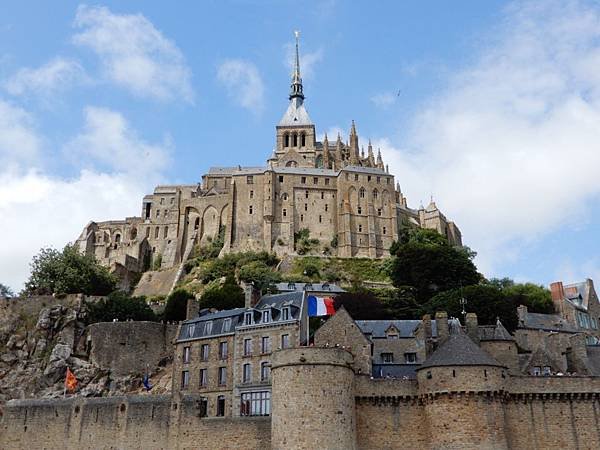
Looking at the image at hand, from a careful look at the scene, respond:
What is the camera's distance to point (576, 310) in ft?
212

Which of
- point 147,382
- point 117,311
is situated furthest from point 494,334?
point 117,311

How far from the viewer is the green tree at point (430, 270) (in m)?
66.9

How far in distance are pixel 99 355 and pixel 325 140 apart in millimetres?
64715

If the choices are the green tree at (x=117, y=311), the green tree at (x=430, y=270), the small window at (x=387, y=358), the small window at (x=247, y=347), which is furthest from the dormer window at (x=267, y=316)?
the green tree at (x=430, y=270)

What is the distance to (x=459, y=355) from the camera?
1337 inches

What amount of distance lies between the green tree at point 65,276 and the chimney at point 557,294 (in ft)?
143

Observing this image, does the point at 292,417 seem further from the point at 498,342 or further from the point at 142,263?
the point at 142,263

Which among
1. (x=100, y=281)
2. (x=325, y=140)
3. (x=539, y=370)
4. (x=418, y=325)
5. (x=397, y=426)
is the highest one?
(x=325, y=140)

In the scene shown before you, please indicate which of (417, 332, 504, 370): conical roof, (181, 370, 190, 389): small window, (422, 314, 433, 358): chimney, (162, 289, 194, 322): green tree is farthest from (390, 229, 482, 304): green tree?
(417, 332, 504, 370): conical roof

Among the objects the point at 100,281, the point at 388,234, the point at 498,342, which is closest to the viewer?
the point at 498,342

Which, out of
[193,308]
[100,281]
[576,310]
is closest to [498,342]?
[193,308]

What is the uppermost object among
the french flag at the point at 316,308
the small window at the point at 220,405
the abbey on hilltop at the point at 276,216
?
the abbey on hilltop at the point at 276,216

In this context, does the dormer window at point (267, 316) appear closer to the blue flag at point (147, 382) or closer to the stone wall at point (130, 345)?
the blue flag at point (147, 382)

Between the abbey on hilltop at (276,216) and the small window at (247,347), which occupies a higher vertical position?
the abbey on hilltop at (276,216)
